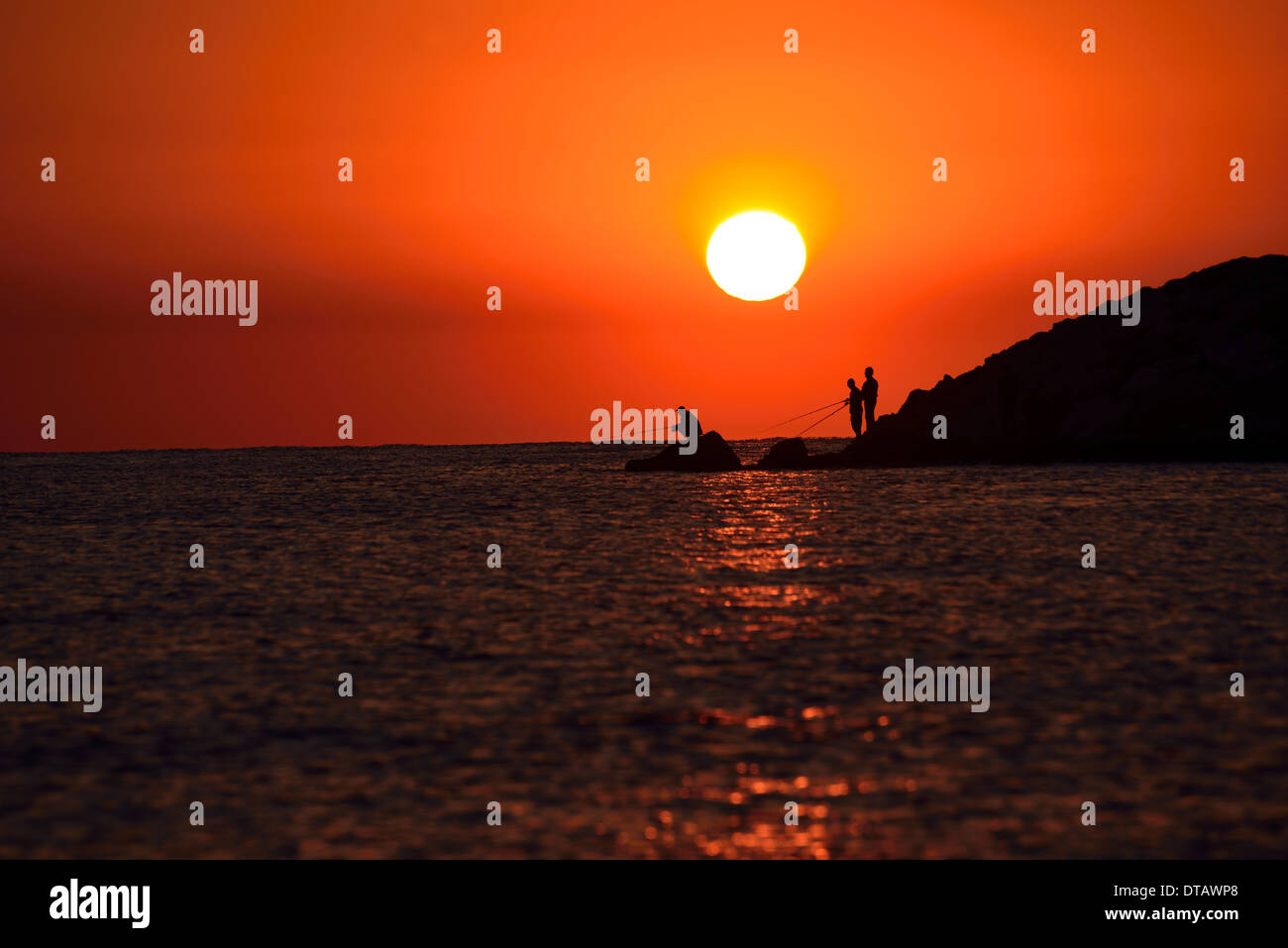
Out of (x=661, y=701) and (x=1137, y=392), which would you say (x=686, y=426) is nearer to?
(x=1137, y=392)

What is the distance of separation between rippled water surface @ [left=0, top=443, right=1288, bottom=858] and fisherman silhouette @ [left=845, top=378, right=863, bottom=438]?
107 ft

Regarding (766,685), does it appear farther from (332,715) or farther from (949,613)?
(949,613)

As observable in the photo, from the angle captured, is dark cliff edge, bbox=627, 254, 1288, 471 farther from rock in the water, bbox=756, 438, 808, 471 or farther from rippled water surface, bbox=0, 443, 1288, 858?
rippled water surface, bbox=0, 443, 1288, 858

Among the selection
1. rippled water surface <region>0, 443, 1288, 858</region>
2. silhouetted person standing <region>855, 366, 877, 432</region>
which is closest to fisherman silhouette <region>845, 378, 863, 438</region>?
silhouetted person standing <region>855, 366, 877, 432</region>

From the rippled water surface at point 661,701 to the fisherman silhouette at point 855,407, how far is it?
107 feet

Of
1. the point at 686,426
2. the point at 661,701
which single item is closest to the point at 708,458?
the point at 686,426

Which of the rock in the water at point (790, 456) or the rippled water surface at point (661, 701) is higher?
the rock in the water at point (790, 456)

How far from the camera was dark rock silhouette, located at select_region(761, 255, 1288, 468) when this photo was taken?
220 ft

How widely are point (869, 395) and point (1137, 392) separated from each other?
1559 cm

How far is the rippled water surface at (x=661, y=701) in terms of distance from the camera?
9.74 meters

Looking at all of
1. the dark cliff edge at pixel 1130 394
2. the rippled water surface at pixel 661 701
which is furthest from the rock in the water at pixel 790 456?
the rippled water surface at pixel 661 701

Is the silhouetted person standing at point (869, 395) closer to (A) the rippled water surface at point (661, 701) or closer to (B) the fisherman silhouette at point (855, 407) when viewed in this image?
(B) the fisherman silhouette at point (855, 407)
